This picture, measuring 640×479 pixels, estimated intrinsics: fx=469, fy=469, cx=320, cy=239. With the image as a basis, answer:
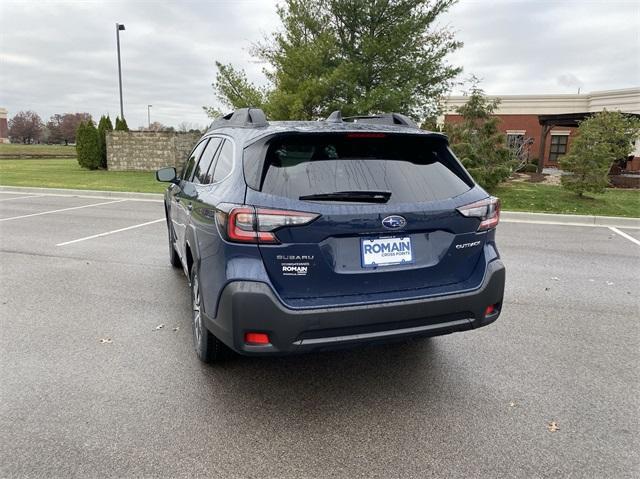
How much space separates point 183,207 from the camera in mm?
4211

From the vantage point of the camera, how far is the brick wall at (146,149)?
79.0 ft

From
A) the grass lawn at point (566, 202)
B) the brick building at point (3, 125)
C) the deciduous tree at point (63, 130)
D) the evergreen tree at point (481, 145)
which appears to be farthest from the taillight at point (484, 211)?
the deciduous tree at point (63, 130)

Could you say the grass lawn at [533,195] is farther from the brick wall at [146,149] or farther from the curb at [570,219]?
the brick wall at [146,149]

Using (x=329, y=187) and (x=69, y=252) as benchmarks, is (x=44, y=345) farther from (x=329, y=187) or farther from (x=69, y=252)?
(x=69, y=252)

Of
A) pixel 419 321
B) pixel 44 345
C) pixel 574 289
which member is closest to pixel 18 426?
pixel 44 345

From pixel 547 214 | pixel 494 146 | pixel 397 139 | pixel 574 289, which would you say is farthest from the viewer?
pixel 494 146

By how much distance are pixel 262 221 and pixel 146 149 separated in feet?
78.3

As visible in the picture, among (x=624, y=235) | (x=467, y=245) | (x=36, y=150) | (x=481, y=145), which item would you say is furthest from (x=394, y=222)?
(x=36, y=150)

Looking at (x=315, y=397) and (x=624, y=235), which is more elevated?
(x=624, y=235)

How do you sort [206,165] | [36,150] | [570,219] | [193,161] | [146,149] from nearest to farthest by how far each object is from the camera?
[206,165], [193,161], [570,219], [146,149], [36,150]

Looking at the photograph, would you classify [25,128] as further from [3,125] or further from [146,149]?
[146,149]

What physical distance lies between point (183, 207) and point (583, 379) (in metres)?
3.47

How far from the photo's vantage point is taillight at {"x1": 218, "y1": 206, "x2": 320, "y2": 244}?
2531 mm

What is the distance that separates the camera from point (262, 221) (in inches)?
99.9
